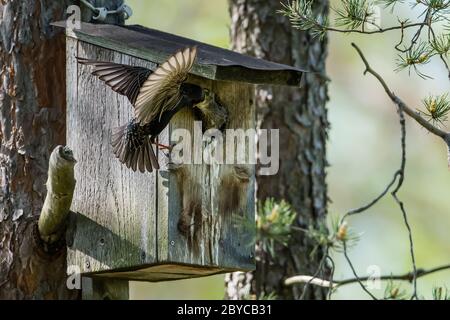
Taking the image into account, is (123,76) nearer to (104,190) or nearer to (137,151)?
(137,151)

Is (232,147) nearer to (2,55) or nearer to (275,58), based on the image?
(2,55)

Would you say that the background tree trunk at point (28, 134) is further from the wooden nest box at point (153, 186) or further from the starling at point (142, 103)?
the starling at point (142, 103)

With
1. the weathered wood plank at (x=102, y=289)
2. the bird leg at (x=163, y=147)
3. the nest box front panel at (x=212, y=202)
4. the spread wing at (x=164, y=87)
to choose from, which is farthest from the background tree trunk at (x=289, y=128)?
the spread wing at (x=164, y=87)

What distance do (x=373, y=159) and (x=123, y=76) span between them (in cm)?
646

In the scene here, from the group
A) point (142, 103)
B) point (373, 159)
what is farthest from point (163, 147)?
point (373, 159)

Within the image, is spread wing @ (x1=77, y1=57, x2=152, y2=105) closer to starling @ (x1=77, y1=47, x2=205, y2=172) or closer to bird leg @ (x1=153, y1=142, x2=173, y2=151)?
starling @ (x1=77, y1=47, x2=205, y2=172)

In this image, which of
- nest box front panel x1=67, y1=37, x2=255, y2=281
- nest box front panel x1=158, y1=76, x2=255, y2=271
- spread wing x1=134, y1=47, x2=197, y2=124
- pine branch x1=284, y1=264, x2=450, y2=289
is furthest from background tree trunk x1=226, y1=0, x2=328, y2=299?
spread wing x1=134, y1=47, x2=197, y2=124

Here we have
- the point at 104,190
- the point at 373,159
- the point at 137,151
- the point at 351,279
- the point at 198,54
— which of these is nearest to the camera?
the point at 137,151

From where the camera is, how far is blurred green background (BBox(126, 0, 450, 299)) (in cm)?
945

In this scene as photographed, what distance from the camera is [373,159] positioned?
10383 millimetres

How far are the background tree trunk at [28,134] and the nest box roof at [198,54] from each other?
0.21 m

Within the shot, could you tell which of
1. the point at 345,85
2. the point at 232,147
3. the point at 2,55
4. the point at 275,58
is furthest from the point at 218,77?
the point at 345,85

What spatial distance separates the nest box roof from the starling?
0.28 ft

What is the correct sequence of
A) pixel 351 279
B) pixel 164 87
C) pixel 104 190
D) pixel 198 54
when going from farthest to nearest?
pixel 351 279, pixel 104 190, pixel 198 54, pixel 164 87
